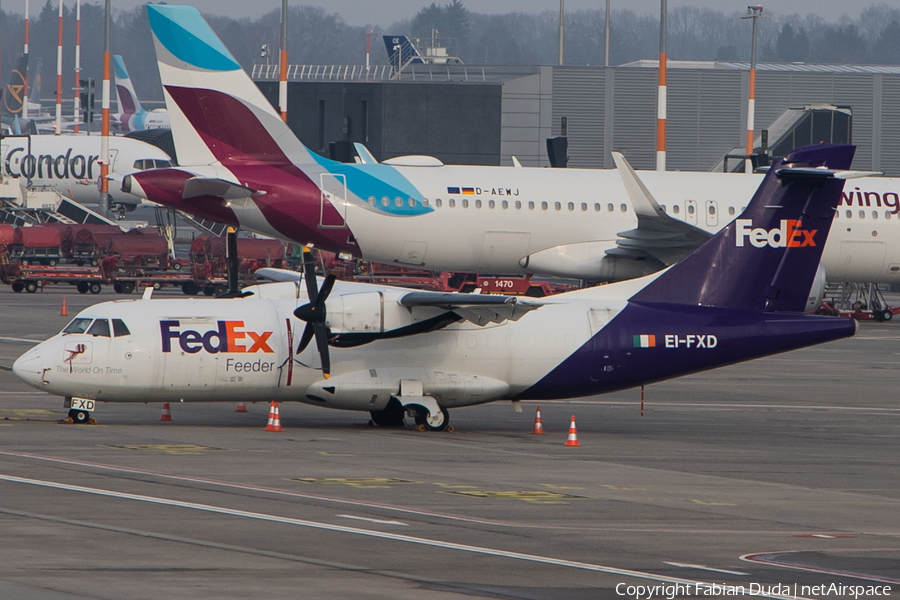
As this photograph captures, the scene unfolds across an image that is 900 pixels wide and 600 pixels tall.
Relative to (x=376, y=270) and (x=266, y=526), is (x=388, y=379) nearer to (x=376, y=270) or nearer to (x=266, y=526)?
(x=266, y=526)

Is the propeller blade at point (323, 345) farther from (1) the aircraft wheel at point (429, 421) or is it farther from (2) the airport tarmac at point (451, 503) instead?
(1) the aircraft wheel at point (429, 421)

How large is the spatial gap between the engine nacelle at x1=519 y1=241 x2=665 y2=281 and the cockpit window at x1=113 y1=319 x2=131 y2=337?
65.2 feet

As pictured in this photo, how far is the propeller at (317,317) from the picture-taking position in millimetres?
23641

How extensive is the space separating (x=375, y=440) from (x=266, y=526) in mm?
8745

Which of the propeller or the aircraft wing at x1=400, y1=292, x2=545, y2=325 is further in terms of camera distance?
the aircraft wing at x1=400, y1=292, x2=545, y2=325

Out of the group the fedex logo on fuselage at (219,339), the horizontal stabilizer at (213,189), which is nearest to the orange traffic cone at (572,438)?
the fedex logo on fuselage at (219,339)

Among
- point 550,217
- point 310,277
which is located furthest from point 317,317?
point 550,217

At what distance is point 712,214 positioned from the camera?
4203 cm

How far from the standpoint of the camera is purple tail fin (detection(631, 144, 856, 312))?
86.9ft

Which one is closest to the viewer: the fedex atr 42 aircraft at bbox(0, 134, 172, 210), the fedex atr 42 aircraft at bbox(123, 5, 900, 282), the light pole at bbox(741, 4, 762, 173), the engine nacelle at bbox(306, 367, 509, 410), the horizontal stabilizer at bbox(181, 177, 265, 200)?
the engine nacelle at bbox(306, 367, 509, 410)

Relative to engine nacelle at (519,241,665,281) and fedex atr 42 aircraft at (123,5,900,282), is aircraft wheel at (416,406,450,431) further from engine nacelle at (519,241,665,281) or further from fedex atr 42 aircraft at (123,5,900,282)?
engine nacelle at (519,241,665,281)

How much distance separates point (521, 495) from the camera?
17672mm

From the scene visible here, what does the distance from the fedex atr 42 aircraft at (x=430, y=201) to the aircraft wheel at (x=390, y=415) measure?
1352 cm

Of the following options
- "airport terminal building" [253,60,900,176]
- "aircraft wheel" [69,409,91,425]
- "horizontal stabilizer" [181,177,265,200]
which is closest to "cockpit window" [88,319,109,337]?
"aircraft wheel" [69,409,91,425]
